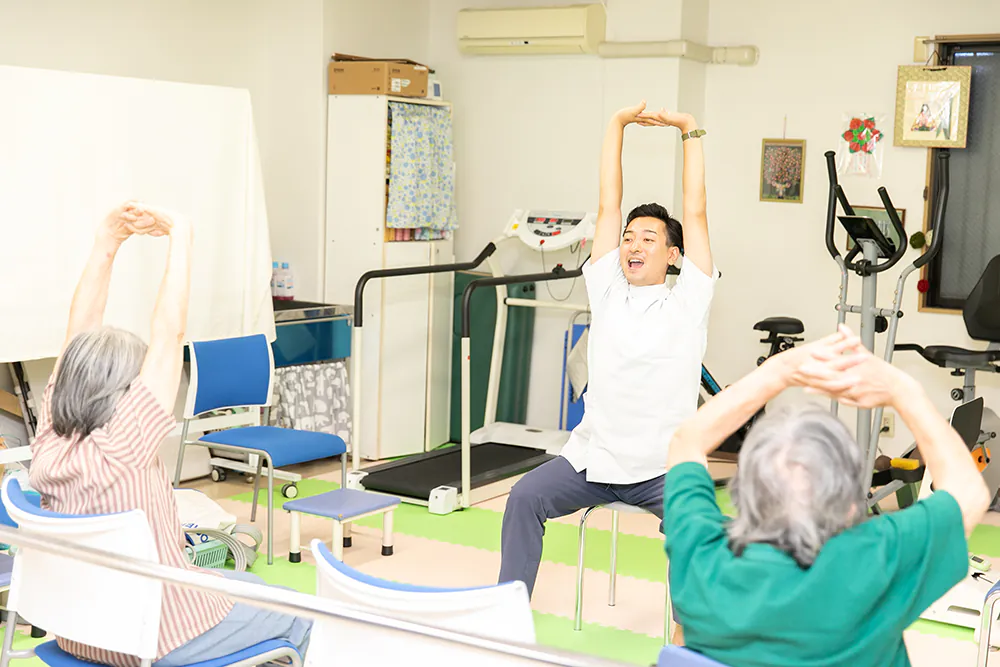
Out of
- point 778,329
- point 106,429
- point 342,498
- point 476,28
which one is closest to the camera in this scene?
point 106,429

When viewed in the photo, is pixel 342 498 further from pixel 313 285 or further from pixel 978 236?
pixel 978 236

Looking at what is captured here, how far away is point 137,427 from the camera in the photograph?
8.32 feet

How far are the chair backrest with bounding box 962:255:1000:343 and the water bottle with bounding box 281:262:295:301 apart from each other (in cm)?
353

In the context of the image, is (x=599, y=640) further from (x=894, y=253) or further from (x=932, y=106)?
(x=932, y=106)

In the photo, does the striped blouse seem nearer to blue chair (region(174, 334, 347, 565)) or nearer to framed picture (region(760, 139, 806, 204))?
blue chair (region(174, 334, 347, 565))

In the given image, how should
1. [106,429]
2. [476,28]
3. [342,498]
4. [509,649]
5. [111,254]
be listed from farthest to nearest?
[476,28] → [342,498] → [111,254] → [106,429] → [509,649]

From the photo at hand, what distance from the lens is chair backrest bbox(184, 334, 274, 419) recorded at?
16.3ft

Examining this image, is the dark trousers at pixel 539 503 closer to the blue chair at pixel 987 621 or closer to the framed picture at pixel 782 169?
the blue chair at pixel 987 621

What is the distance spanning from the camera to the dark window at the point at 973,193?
6.08 meters

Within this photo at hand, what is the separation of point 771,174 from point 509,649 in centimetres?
519

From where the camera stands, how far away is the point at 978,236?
6.18m

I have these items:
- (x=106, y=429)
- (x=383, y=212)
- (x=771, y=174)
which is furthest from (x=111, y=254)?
(x=771, y=174)

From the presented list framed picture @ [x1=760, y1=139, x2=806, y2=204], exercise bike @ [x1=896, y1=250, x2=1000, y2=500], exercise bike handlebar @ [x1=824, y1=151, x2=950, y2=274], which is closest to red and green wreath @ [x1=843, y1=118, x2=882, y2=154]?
framed picture @ [x1=760, y1=139, x2=806, y2=204]

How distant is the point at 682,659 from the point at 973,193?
4981 millimetres
